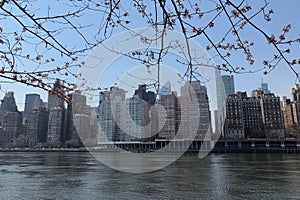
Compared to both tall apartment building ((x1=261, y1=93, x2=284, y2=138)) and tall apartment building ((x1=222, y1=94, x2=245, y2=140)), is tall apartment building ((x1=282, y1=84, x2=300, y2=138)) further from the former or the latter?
tall apartment building ((x1=222, y1=94, x2=245, y2=140))

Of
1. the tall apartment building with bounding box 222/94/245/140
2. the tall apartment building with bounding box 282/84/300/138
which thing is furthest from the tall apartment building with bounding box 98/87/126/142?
the tall apartment building with bounding box 222/94/245/140

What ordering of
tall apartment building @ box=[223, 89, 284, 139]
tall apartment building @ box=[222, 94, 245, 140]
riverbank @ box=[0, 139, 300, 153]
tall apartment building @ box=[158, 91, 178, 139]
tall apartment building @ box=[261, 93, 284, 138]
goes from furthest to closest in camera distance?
tall apartment building @ box=[222, 94, 245, 140] → tall apartment building @ box=[261, 93, 284, 138] → tall apartment building @ box=[223, 89, 284, 139] → riverbank @ box=[0, 139, 300, 153] → tall apartment building @ box=[158, 91, 178, 139]

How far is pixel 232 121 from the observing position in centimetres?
7794

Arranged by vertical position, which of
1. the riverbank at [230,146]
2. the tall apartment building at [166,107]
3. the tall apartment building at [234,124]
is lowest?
the riverbank at [230,146]

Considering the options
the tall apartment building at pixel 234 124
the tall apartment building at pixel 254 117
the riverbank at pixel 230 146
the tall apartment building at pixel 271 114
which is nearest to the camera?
the riverbank at pixel 230 146

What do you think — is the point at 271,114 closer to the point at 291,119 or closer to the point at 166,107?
the point at 291,119

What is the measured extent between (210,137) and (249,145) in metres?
11.8

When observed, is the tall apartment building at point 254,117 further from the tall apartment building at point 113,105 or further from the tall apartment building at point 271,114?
the tall apartment building at point 113,105

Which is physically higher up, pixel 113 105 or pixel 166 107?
pixel 113 105

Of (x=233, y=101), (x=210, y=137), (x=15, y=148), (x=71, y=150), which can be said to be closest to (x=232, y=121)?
(x=233, y=101)

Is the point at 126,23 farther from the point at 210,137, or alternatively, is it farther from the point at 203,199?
the point at 210,137

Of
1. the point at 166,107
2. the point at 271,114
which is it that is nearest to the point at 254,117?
the point at 271,114

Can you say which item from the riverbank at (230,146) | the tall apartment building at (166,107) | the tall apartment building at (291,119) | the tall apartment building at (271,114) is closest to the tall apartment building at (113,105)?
the tall apartment building at (166,107)

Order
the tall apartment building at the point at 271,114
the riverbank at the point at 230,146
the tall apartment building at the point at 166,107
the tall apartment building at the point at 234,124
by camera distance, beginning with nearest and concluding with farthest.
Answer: the tall apartment building at the point at 166,107 → the riverbank at the point at 230,146 → the tall apartment building at the point at 271,114 → the tall apartment building at the point at 234,124
